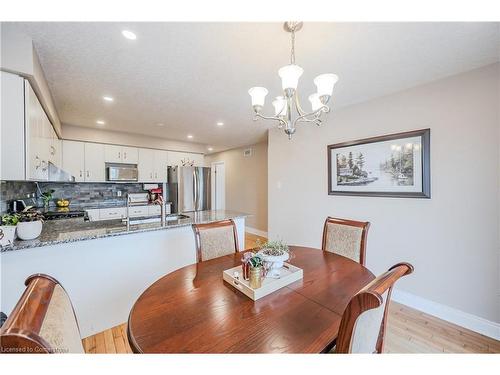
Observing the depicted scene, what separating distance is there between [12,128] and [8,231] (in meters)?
0.74

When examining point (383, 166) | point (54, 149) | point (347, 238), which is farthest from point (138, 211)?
point (383, 166)

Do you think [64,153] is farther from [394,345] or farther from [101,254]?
[394,345]

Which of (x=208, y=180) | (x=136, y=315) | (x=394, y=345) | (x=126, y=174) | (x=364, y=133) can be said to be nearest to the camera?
(x=136, y=315)

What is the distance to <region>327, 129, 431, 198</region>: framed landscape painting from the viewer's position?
217 centimetres

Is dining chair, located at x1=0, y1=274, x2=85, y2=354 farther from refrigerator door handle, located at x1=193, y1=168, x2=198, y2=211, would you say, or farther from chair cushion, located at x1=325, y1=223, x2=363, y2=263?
refrigerator door handle, located at x1=193, y1=168, x2=198, y2=211

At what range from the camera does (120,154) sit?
429cm

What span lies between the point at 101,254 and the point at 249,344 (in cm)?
166

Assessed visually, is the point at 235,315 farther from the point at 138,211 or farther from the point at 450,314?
the point at 138,211

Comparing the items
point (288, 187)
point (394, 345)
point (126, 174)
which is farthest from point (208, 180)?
point (394, 345)

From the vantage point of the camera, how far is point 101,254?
5.95 feet

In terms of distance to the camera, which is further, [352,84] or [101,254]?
[352,84]

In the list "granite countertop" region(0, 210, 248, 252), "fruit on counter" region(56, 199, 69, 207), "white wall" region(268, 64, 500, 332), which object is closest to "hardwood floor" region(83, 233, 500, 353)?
"white wall" region(268, 64, 500, 332)

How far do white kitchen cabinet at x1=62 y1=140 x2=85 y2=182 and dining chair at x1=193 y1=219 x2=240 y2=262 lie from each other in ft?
11.4
